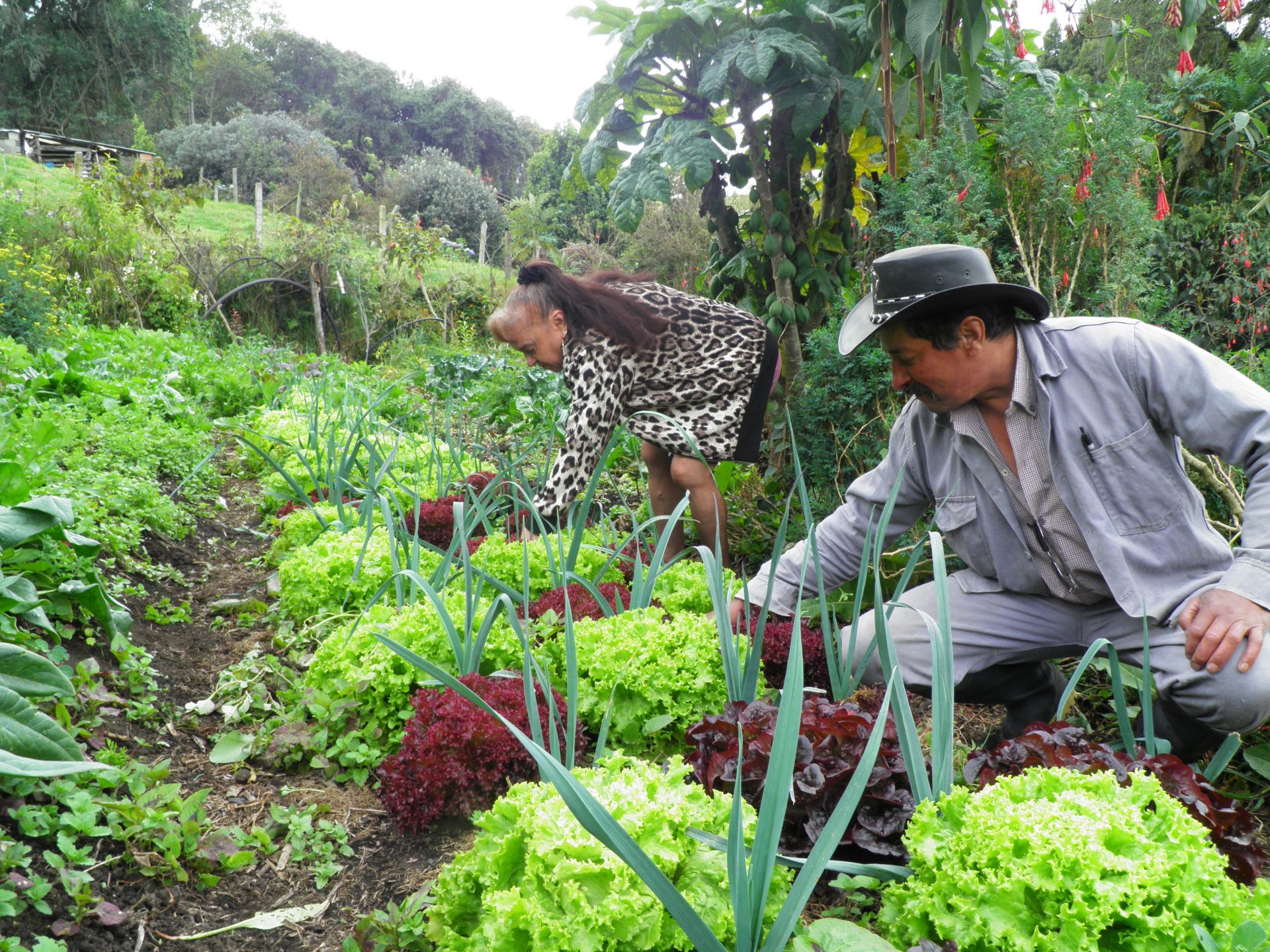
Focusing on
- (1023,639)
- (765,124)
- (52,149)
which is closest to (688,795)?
(1023,639)

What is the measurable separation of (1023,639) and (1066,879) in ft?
4.77

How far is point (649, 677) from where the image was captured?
7.16ft

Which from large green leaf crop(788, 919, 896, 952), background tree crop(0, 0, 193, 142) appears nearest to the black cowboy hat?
large green leaf crop(788, 919, 896, 952)

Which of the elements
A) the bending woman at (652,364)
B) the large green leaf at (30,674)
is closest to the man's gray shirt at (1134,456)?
the bending woman at (652,364)

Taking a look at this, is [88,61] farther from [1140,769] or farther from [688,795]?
[1140,769]

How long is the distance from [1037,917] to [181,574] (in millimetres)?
3608

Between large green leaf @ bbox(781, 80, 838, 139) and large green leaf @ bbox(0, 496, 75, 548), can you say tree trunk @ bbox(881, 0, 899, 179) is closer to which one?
large green leaf @ bbox(781, 80, 838, 139)

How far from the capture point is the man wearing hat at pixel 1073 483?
2.10m

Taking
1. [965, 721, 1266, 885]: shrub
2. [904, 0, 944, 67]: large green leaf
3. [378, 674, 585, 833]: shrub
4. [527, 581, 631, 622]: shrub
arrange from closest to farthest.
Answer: [965, 721, 1266, 885]: shrub
[378, 674, 585, 833]: shrub
[527, 581, 631, 622]: shrub
[904, 0, 944, 67]: large green leaf

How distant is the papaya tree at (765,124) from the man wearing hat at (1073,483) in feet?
4.87

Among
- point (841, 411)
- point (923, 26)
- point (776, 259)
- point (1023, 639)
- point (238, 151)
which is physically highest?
point (238, 151)

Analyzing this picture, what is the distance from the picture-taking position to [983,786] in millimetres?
1613

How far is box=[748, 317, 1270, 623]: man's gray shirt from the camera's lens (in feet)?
7.00

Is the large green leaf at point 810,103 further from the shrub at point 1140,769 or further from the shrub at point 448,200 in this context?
the shrub at point 448,200
